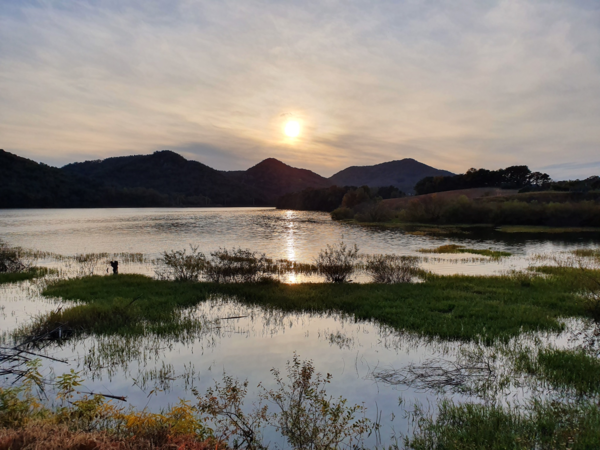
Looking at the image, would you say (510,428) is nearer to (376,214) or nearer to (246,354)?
(246,354)

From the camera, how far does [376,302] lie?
18.5 m

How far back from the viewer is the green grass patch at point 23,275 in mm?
24833

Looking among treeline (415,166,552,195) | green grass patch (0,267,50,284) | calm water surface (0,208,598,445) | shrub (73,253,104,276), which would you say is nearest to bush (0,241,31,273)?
green grass patch (0,267,50,284)

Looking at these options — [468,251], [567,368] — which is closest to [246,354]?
[567,368]

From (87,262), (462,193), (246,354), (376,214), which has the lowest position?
(87,262)

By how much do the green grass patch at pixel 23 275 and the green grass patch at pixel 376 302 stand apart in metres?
4.60

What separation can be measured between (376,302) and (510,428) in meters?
11.0

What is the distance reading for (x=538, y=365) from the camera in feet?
35.7

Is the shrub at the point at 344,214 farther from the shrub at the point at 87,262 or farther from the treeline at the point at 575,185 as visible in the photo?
the shrub at the point at 87,262

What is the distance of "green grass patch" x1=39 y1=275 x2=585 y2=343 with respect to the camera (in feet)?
48.8

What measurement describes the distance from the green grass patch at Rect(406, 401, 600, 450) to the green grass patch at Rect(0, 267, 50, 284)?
27680 millimetres

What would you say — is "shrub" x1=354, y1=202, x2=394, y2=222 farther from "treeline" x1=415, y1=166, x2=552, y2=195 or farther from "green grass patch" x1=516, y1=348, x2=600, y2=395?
"green grass patch" x1=516, y1=348, x2=600, y2=395

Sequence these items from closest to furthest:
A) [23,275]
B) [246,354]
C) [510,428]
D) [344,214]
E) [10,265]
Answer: [510,428] → [246,354] → [23,275] → [10,265] → [344,214]

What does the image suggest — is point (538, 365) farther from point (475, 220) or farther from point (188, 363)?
point (475, 220)
